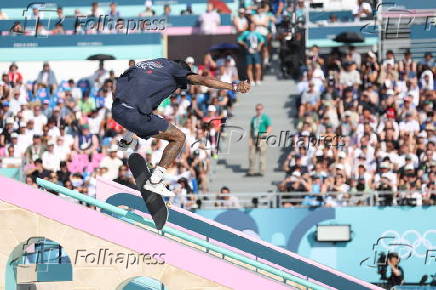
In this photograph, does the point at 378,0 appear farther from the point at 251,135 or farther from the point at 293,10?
the point at 251,135

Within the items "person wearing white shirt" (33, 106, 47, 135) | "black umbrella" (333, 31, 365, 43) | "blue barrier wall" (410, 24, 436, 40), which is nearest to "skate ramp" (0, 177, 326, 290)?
"person wearing white shirt" (33, 106, 47, 135)

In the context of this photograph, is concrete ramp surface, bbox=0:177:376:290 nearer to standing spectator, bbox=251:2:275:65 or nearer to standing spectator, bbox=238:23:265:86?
standing spectator, bbox=238:23:265:86

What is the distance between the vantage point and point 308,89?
25266mm

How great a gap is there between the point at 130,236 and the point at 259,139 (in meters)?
9.77

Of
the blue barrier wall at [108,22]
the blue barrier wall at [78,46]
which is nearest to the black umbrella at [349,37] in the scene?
the blue barrier wall at [108,22]

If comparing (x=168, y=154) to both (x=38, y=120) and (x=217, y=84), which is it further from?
(x=38, y=120)

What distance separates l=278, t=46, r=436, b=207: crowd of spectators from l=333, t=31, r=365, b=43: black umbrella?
3.18 feet

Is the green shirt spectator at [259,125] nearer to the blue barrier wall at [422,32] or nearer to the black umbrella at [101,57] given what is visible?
the black umbrella at [101,57]

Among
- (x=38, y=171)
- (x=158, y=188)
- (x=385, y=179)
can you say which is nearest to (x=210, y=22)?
(x=38, y=171)

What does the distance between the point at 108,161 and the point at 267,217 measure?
3.53 m

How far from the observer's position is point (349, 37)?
27500mm

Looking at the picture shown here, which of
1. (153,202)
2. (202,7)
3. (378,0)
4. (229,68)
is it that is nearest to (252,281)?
(153,202)

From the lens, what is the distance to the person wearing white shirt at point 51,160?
939 inches

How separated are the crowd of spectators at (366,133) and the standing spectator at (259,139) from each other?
53cm
